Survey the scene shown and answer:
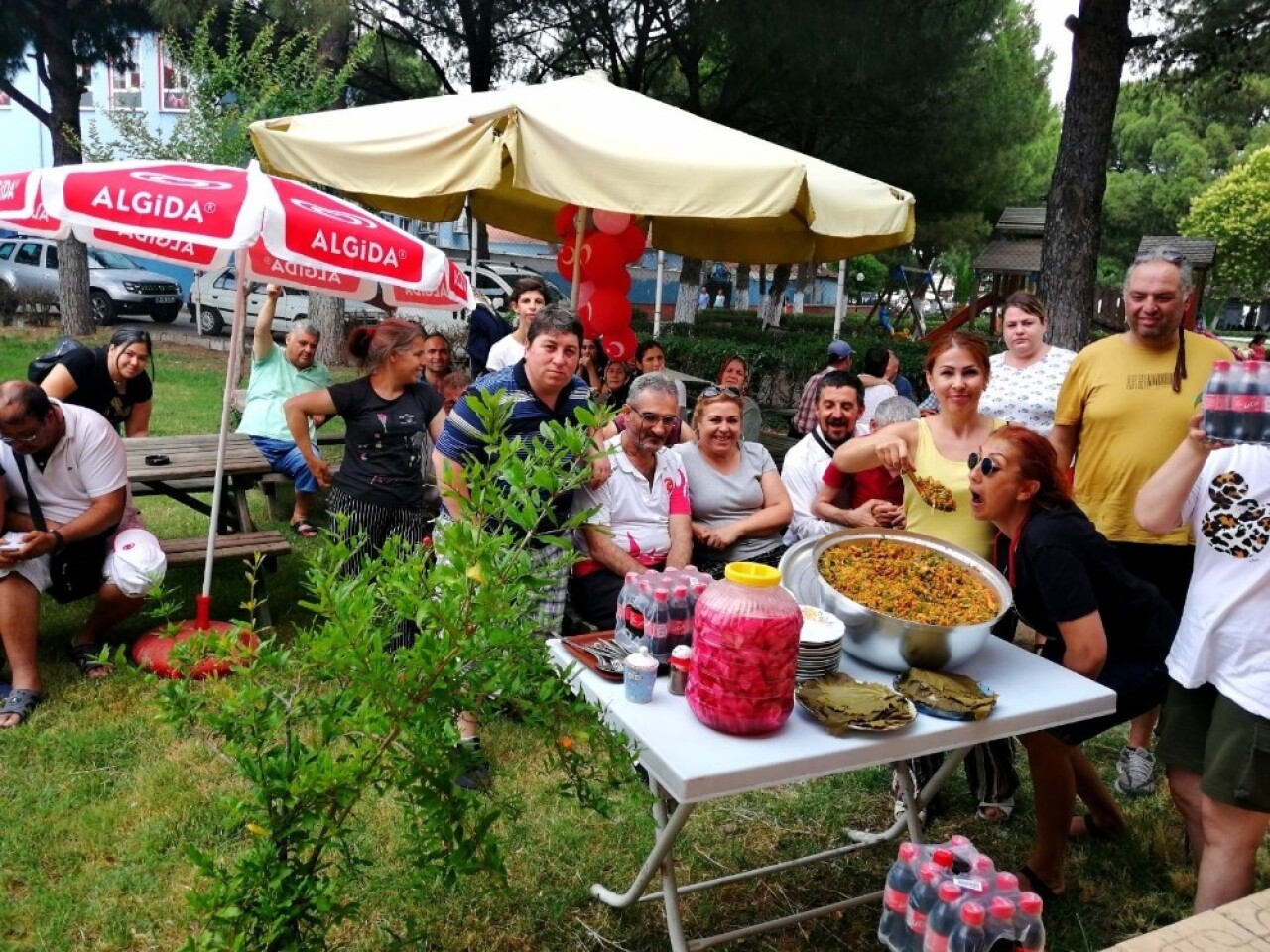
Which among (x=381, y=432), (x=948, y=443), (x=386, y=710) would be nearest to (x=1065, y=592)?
(x=948, y=443)

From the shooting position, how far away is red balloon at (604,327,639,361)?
553 cm

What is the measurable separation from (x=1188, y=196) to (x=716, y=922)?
42734 millimetres

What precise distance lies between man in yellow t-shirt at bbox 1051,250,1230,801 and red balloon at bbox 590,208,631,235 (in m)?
2.90

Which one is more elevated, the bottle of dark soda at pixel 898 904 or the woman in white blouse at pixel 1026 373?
the woman in white blouse at pixel 1026 373

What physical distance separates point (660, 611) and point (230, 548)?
2.84 meters

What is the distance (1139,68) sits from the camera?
9.74 metres

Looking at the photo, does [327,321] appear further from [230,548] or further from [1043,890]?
[1043,890]

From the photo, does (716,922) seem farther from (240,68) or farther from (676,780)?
(240,68)

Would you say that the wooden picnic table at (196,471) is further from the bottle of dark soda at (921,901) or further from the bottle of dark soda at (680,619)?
the bottle of dark soda at (921,901)

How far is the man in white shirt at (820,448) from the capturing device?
4.00m

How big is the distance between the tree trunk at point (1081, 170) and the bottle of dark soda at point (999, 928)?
7029 millimetres

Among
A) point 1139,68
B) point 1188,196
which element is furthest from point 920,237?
point 1188,196

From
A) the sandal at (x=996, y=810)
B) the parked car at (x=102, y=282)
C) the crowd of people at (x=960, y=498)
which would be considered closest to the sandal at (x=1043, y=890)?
the crowd of people at (x=960, y=498)

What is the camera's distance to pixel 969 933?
5.58 feet
